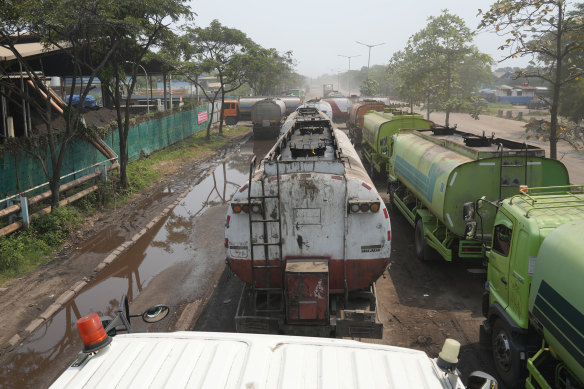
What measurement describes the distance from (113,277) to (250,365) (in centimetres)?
847

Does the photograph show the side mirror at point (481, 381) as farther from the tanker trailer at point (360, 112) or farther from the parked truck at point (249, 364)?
the tanker trailer at point (360, 112)

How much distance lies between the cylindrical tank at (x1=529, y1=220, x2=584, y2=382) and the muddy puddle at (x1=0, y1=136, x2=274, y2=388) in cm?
730

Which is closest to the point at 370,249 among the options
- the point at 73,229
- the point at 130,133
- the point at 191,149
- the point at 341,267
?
the point at 341,267

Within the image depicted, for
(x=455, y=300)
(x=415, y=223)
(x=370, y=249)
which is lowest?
(x=455, y=300)

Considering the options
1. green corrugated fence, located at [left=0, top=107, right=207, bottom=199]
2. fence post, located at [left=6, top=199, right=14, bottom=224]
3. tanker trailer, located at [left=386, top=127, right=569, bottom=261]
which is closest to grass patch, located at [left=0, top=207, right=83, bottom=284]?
fence post, located at [left=6, top=199, right=14, bottom=224]

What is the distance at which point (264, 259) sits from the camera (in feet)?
22.5

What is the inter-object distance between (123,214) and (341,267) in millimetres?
10527

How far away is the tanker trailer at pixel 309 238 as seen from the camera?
6.48 metres

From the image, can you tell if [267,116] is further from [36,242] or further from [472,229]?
[472,229]

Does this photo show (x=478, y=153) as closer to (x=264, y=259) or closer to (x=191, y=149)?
(x=264, y=259)

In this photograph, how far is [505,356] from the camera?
20.1 feet

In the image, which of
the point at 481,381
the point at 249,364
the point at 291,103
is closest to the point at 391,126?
the point at 481,381

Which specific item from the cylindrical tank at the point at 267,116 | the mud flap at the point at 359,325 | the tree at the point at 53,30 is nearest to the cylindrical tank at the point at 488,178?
the mud flap at the point at 359,325

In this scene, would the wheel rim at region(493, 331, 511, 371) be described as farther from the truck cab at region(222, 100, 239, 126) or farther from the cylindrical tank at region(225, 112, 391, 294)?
the truck cab at region(222, 100, 239, 126)
